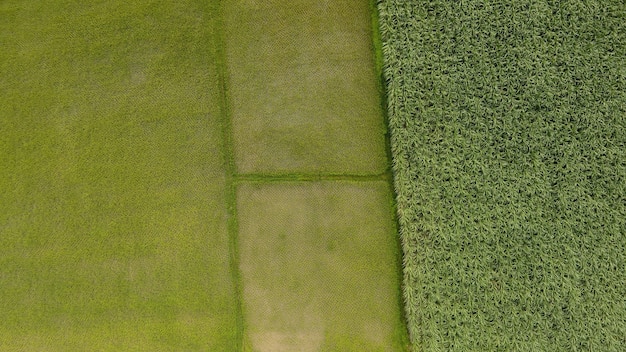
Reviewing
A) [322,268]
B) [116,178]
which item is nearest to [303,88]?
[322,268]

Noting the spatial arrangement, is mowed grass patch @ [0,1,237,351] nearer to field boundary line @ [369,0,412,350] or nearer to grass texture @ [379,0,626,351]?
field boundary line @ [369,0,412,350]

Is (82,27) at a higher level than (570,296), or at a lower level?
higher

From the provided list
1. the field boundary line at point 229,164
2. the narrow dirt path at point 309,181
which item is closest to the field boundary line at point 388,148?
the narrow dirt path at point 309,181

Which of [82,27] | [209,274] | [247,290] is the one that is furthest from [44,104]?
[247,290]

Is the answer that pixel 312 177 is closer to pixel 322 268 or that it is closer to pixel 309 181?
pixel 309 181

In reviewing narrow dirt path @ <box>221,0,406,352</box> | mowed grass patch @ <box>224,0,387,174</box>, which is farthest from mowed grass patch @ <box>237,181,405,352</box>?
mowed grass patch @ <box>224,0,387,174</box>

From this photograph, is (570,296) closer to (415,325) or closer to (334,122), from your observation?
(415,325)

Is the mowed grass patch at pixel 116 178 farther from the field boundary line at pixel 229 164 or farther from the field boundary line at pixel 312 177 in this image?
the field boundary line at pixel 312 177
